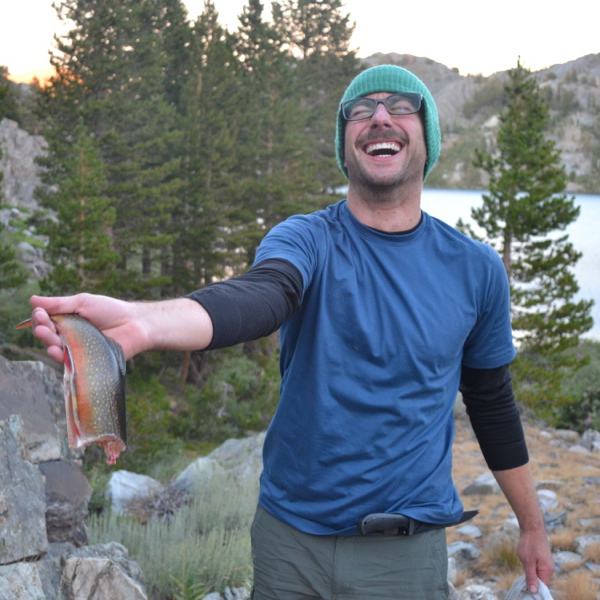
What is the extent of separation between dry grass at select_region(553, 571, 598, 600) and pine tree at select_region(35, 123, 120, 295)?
16.4 meters

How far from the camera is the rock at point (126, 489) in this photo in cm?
748

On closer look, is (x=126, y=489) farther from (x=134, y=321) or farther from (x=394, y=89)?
(x=134, y=321)

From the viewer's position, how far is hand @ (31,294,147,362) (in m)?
1.43

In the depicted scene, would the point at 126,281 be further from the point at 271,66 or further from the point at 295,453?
the point at 295,453

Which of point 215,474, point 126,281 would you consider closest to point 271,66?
point 126,281

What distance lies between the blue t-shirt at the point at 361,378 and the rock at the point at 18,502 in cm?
183

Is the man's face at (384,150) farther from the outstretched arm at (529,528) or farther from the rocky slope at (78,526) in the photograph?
the rocky slope at (78,526)

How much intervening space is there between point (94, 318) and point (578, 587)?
19.4 ft

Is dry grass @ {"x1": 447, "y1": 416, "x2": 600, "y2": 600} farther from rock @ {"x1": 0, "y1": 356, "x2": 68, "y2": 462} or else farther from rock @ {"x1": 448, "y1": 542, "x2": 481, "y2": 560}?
rock @ {"x1": 0, "y1": 356, "x2": 68, "y2": 462}

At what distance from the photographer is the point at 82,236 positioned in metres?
21.1

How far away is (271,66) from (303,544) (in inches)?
1460

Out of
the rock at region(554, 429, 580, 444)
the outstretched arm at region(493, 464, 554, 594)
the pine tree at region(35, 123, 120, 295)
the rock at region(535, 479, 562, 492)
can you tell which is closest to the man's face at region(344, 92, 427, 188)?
the outstretched arm at region(493, 464, 554, 594)

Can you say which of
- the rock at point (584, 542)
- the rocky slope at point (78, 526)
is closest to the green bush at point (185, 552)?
the rocky slope at point (78, 526)

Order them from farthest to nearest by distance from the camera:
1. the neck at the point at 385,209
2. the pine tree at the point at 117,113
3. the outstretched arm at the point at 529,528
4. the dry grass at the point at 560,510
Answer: the pine tree at the point at 117,113 → the dry grass at the point at 560,510 → the outstretched arm at the point at 529,528 → the neck at the point at 385,209
